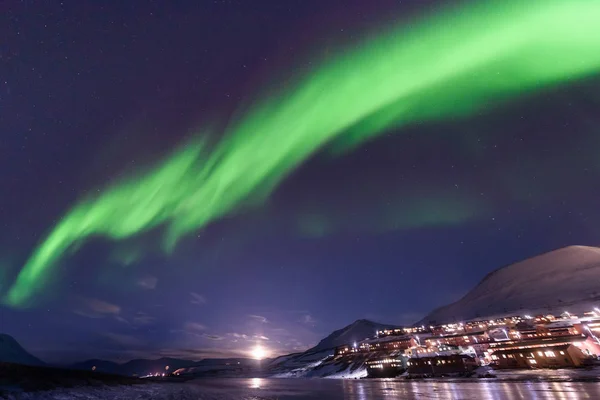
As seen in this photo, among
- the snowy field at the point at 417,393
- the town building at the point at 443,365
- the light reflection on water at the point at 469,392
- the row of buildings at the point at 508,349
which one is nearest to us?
the light reflection on water at the point at 469,392

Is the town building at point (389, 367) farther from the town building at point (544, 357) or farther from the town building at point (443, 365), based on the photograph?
the town building at point (544, 357)

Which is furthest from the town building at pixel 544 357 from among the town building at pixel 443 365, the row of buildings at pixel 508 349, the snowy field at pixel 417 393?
the snowy field at pixel 417 393

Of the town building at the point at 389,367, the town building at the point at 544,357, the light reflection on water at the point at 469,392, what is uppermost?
the town building at the point at 389,367

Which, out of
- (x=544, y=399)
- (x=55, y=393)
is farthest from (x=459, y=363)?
(x=55, y=393)

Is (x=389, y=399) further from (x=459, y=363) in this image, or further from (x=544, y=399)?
(x=459, y=363)

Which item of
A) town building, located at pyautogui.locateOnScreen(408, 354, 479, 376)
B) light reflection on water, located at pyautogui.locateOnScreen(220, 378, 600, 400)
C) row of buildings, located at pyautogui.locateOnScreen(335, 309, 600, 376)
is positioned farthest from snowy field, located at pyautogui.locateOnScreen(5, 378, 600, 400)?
town building, located at pyautogui.locateOnScreen(408, 354, 479, 376)

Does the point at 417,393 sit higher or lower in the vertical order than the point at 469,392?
higher

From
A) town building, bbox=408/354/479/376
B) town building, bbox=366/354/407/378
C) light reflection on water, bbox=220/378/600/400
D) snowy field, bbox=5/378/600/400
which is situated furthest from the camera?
town building, bbox=366/354/407/378

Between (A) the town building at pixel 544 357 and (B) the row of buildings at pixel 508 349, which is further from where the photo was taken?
(B) the row of buildings at pixel 508 349

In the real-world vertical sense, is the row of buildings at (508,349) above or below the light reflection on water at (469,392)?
above

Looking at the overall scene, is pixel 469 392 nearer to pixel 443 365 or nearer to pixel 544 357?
pixel 544 357

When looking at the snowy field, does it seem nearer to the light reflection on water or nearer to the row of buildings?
the light reflection on water

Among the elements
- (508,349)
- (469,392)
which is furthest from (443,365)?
(469,392)

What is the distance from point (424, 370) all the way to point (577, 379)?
233 ft
